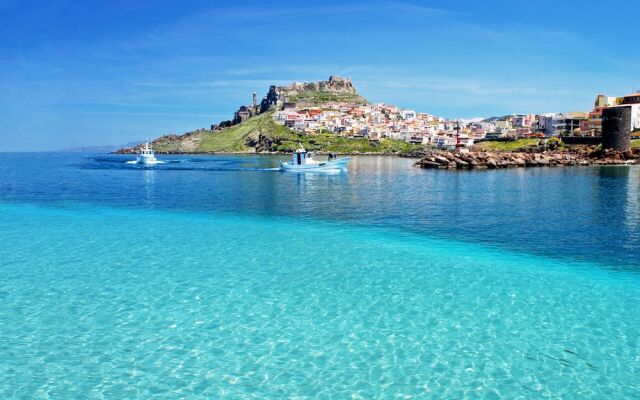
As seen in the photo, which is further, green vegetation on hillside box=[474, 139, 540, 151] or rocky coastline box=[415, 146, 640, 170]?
green vegetation on hillside box=[474, 139, 540, 151]

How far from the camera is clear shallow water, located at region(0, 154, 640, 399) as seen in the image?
9.49 metres

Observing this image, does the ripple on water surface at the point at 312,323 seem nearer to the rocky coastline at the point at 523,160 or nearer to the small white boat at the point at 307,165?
the small white boat at the point at 307,165

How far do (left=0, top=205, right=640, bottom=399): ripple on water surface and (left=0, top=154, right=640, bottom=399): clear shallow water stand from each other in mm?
50

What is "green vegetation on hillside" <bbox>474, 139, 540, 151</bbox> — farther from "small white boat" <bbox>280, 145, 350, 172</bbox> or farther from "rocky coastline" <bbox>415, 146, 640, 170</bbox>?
"small white boat" <bbox>280, 145, 350, 172</bbox>

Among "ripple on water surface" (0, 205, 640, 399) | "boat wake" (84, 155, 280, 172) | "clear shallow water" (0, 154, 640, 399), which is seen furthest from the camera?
"boat wake" (84, 155, 280, 172)

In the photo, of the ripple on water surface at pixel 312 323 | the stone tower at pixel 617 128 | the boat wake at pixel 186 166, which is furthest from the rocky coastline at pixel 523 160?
the ripple on water surface at pixel 312 323

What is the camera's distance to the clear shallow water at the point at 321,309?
9.49m

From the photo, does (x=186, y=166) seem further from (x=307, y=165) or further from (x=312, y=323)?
(x=312, y=323)

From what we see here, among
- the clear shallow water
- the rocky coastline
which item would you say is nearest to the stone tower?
the rocky coastline

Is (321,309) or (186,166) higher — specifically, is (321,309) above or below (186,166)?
below

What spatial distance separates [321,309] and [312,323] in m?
1.00

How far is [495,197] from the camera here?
41.4 metres

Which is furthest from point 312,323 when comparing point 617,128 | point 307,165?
point 617,128

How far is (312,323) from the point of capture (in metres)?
12.4
